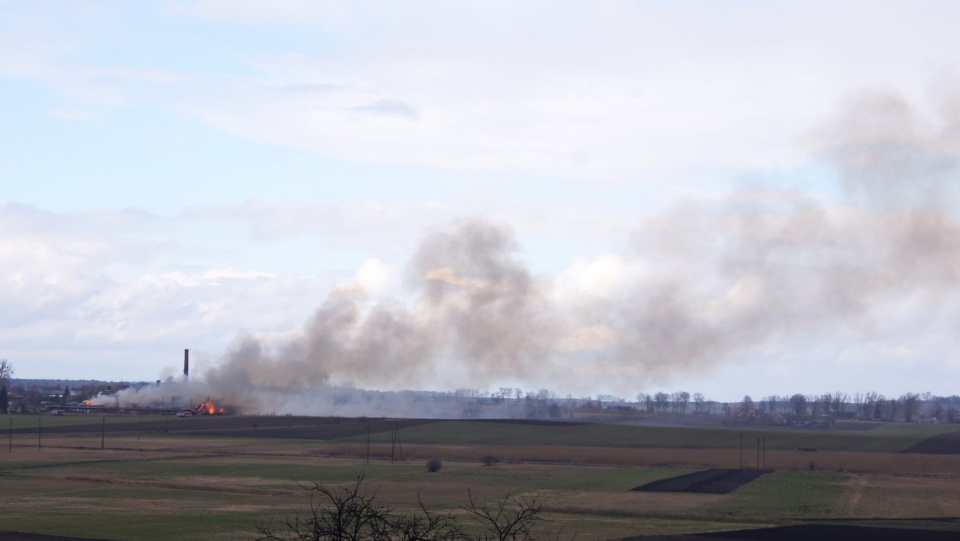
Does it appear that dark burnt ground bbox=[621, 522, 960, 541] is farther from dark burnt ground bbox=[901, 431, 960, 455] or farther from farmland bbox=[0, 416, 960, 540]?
dark burnt ground bbox=[901, 431, 960, 455]

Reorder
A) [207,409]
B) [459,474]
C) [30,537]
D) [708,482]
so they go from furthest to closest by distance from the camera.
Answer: [207,409] < [459,474] < [708,482] < [30,537]

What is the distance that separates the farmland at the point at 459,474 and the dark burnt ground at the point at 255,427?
1.33ft

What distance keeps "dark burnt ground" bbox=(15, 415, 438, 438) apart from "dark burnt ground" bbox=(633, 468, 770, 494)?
177 ft

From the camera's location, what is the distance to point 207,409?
543ft

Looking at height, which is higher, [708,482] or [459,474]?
[708,482]

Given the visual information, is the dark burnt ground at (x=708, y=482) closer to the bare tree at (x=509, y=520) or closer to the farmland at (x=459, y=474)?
the farmland at (x=459, y=474)

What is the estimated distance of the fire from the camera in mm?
165125

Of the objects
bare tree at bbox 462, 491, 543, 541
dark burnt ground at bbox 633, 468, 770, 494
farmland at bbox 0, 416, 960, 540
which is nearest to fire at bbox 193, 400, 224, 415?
farmland at bbox 0, 416, 960, 540

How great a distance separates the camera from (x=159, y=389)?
183750 mm

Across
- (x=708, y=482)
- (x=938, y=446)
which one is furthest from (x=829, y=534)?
(x=938, y=446)

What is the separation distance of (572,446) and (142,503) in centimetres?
6101

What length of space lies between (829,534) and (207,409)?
133m

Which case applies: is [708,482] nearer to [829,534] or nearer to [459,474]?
[459,474]

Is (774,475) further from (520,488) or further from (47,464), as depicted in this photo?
(47,464)
